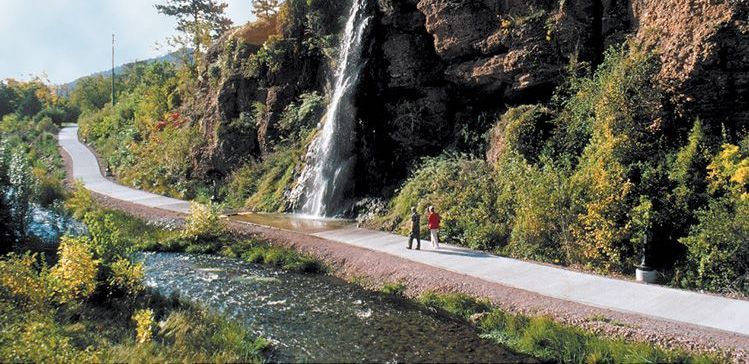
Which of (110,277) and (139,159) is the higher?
(139,159)

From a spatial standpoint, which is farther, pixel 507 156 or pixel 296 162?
pixel 296 162

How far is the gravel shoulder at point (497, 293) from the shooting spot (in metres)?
7.02

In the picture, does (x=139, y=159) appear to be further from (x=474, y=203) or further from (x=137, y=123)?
(x=474, y=203)

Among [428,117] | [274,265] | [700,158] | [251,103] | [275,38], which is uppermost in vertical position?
[275,38]

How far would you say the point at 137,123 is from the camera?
34344 millimetres

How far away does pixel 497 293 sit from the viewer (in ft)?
30.7

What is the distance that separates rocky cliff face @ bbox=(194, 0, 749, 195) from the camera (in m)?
11.2

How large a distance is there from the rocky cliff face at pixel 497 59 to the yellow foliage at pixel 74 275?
1013 cm

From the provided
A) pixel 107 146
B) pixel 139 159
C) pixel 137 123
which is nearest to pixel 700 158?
pixel 139 159

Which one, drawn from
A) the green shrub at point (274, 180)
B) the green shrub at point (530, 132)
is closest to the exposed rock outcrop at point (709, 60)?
the green shrub at point (530, 132)

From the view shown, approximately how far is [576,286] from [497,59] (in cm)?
839

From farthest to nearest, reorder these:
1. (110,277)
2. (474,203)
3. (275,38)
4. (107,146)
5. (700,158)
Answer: (107,146), (275,38), (474,203), (700,158), (110,277)

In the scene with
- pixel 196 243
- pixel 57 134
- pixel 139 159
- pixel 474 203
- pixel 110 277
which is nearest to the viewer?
pixel 110 277

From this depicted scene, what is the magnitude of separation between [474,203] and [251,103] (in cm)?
1439
